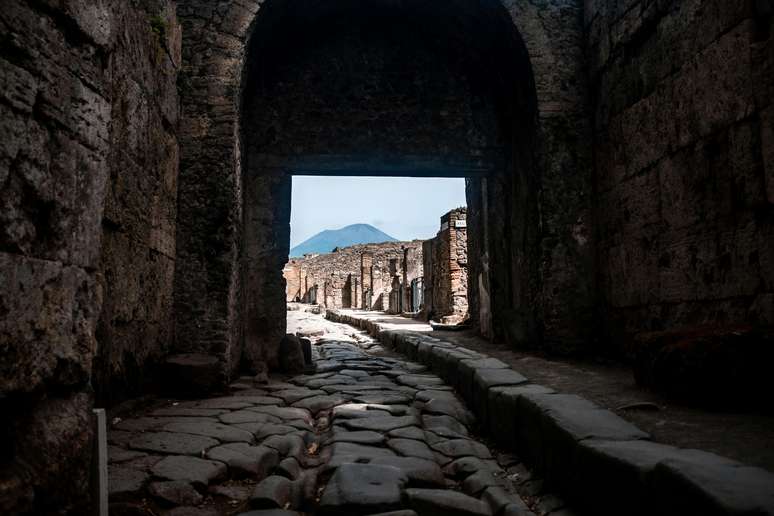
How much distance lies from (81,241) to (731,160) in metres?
3.65

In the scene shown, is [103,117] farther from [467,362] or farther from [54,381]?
[467,362]

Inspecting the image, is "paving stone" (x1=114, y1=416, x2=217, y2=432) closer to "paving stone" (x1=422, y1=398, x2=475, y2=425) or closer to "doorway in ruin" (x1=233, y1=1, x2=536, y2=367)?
"paving stone" (x1=422, y1=398, x2=475, y2=425)

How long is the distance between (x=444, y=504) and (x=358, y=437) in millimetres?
1074

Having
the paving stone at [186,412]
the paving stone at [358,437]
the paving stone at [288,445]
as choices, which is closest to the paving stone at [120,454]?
the paving stone at [288,445]

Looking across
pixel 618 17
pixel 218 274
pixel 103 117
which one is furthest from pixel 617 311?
pixel 103 117

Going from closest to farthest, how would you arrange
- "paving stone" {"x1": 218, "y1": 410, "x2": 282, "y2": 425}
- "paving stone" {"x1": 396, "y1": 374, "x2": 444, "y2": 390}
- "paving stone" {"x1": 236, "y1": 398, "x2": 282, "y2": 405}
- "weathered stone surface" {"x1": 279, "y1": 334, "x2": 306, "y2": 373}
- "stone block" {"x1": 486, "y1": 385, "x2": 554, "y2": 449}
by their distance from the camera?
"stone block" {"x1": 486, "y1": 385, "x2": 554, "y2": 449}
"paving stone" {"x1": 218, "y1": 410, "x2": 282, "y2": 425}
"paving stone" {"x1": 236, "y1": 398, "x2": 282, "y2": 405}
"paving stone" {"x1": 396, "y1": 374, "x2": 444, "y2": 390}
"weathered stone surface" {"x1": 279, "y1": 334, "x2": 306, "y2": 373}

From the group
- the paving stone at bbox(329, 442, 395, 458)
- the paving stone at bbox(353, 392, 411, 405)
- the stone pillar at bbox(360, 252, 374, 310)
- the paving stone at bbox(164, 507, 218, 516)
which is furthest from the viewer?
the stone pillar at bbox(360, 252, 374, 310)

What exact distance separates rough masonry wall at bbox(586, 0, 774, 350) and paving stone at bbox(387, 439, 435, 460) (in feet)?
7.00

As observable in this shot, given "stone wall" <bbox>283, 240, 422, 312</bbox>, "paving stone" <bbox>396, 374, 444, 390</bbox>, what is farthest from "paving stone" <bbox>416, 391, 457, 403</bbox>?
"stone wall" <bbox>283, 240, 422, 312</bbox>

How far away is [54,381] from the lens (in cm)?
149

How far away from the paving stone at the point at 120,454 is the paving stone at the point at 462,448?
156 cm

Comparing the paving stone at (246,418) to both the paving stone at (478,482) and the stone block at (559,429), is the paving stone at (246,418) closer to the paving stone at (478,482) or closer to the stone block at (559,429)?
the paving stone at (478,482)

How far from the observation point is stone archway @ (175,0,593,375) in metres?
4.73

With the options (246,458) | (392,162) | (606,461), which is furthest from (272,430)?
(392,162)
